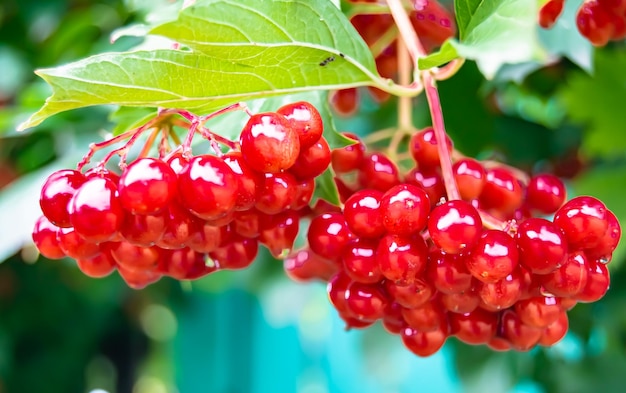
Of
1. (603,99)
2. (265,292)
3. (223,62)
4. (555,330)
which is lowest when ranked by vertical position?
(265,292)

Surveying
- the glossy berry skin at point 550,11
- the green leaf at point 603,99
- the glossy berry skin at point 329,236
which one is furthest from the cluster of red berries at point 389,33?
the green leaf at point 603,99

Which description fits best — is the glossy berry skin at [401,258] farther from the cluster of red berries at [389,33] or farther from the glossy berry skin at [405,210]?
the cluster of red berries at [389,33]

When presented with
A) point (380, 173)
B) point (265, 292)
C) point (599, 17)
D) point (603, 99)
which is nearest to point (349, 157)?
point (380, 173)

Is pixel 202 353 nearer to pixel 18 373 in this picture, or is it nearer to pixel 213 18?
pixel 18 373

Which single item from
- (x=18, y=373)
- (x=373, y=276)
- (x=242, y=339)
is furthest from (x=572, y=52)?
(x=18, y=373)

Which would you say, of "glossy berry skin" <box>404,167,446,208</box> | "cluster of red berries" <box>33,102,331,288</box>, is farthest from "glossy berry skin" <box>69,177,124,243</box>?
"glossy berry skin" <box>404,167,446,208</box>

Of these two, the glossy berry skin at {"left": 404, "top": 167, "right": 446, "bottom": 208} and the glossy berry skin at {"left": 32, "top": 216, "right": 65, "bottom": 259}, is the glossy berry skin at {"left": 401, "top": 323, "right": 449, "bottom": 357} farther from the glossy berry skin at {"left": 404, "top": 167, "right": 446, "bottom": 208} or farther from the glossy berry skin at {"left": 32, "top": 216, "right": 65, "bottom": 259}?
the glossy berry skin at {"left": 32, "top": 216, "right": 65, "bottom": 259}

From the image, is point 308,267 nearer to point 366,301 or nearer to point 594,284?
point 366,301
